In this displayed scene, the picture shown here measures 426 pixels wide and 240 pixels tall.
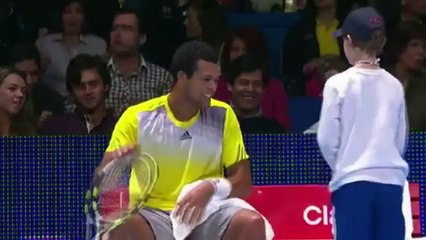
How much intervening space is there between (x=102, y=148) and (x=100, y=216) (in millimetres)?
2165

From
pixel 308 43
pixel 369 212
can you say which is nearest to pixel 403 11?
pixel 308 43

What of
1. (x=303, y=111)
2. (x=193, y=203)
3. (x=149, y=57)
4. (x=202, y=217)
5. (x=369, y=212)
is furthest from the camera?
(x=149, y=57)

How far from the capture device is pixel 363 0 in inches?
473

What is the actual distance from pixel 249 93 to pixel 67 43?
74.6 inches

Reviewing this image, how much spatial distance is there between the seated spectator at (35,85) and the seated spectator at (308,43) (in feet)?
6.41

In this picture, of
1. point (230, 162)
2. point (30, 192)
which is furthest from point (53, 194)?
point (230, 162)

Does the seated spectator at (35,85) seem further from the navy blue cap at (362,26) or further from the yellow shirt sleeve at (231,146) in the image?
the navy blue cap at (362,26)

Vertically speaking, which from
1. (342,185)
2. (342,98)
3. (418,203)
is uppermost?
(342,98)

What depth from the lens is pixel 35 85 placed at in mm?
10562

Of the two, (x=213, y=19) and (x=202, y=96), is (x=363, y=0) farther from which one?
(x=202, y=96)

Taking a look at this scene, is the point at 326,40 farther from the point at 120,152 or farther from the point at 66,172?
the point at 120,152

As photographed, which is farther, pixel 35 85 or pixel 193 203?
pixel 35 85

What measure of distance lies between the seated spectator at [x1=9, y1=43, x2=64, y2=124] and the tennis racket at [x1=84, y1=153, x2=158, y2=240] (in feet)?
8.72

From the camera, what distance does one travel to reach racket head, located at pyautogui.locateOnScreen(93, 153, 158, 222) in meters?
7.23
